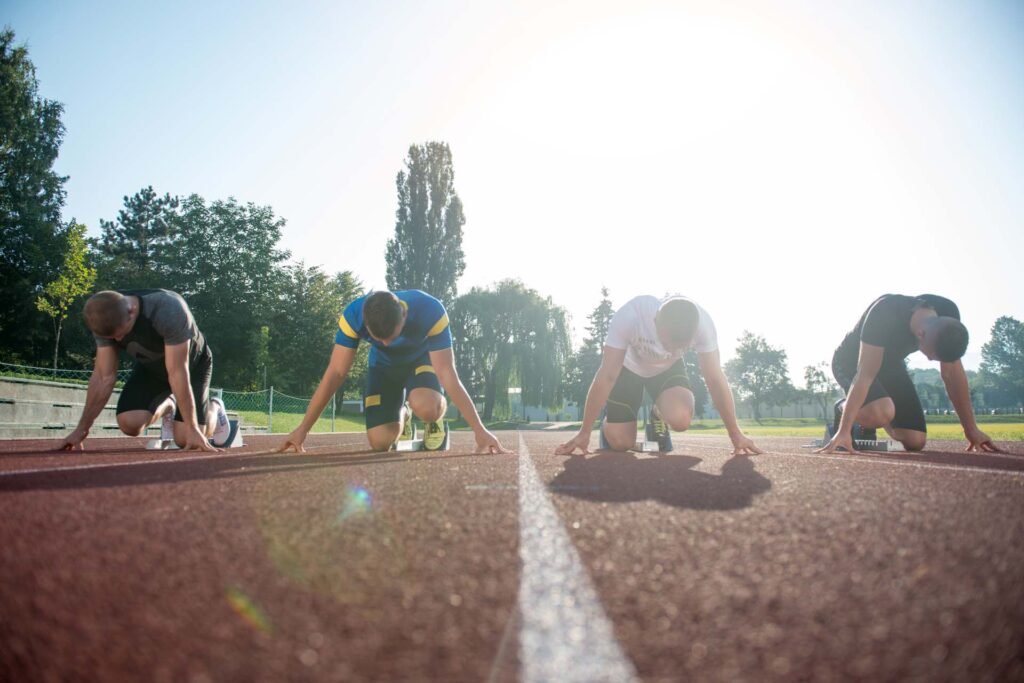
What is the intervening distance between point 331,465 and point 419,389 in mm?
1772

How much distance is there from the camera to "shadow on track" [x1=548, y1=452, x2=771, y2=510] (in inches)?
96.5

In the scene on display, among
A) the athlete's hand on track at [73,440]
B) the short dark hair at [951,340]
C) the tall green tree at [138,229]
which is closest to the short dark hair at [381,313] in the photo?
the athlete's hand on track at [73,440]

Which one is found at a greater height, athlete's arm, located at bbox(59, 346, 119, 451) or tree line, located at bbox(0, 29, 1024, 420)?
tree line, located at bbox(0, 29, 1024, 420)

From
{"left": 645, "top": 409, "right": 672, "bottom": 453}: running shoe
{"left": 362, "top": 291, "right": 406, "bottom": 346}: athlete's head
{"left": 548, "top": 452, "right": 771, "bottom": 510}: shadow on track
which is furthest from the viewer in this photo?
{"left": 645, "top": 409, "right": 672, "bottom": 453}: running shoe

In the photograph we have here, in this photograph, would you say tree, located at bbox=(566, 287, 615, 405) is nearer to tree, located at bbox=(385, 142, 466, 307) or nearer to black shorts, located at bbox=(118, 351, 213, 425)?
tree, located at bbox=(385, 142, 466, 307)

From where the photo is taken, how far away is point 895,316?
5434 mm

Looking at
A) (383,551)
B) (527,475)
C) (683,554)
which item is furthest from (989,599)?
(527,475)

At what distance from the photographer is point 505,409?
36.7 metres

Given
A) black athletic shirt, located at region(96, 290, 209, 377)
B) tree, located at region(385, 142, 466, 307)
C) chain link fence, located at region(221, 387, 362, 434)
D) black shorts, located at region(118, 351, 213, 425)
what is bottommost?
chain link fence, located at region(221, 387, 362, 434)

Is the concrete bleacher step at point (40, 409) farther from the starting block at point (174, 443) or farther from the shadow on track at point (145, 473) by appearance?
the shadow on track at point (145, 473)

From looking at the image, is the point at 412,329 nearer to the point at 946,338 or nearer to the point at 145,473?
the point at 145,473

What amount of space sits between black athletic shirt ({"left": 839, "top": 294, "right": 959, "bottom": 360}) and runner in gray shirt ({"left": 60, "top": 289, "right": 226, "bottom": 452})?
593cm

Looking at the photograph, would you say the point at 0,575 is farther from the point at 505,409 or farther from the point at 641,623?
the point at 505,409

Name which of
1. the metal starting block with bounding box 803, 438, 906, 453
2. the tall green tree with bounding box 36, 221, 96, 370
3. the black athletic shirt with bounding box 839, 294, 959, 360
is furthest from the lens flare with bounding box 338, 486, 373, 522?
the tall green tree with bounding box 36, 221, 96, 370
